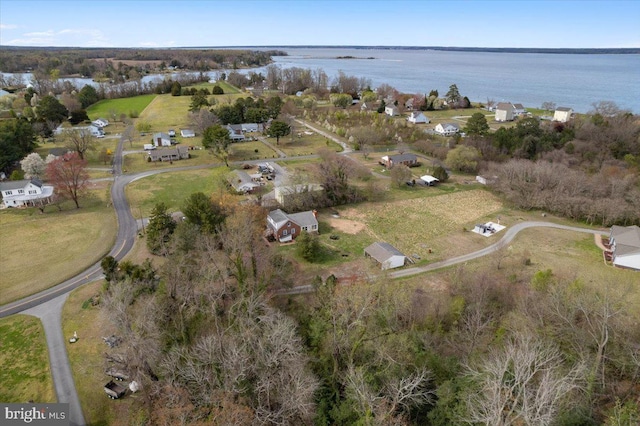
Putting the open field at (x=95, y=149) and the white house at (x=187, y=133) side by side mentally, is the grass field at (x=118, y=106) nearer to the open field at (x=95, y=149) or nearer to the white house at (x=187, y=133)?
the open field at (x=95, y=149)

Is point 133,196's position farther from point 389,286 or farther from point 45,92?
point 45,92

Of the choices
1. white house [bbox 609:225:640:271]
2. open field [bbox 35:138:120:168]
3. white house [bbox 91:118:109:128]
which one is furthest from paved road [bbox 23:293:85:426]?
white house [bbox 91:118:109:128]

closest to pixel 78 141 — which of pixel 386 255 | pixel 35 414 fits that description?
pixel 35 414

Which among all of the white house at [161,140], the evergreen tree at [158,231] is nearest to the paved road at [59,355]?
the evergreen tree at [158,231]

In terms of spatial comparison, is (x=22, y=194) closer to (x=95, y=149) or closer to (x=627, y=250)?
(x=95, y=149)

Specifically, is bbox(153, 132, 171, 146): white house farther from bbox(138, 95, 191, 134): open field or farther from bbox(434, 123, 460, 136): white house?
bbox(434, 123, 460, 136): white house

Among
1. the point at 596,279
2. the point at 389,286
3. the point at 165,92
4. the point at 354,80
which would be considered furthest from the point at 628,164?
the point at 165,92
